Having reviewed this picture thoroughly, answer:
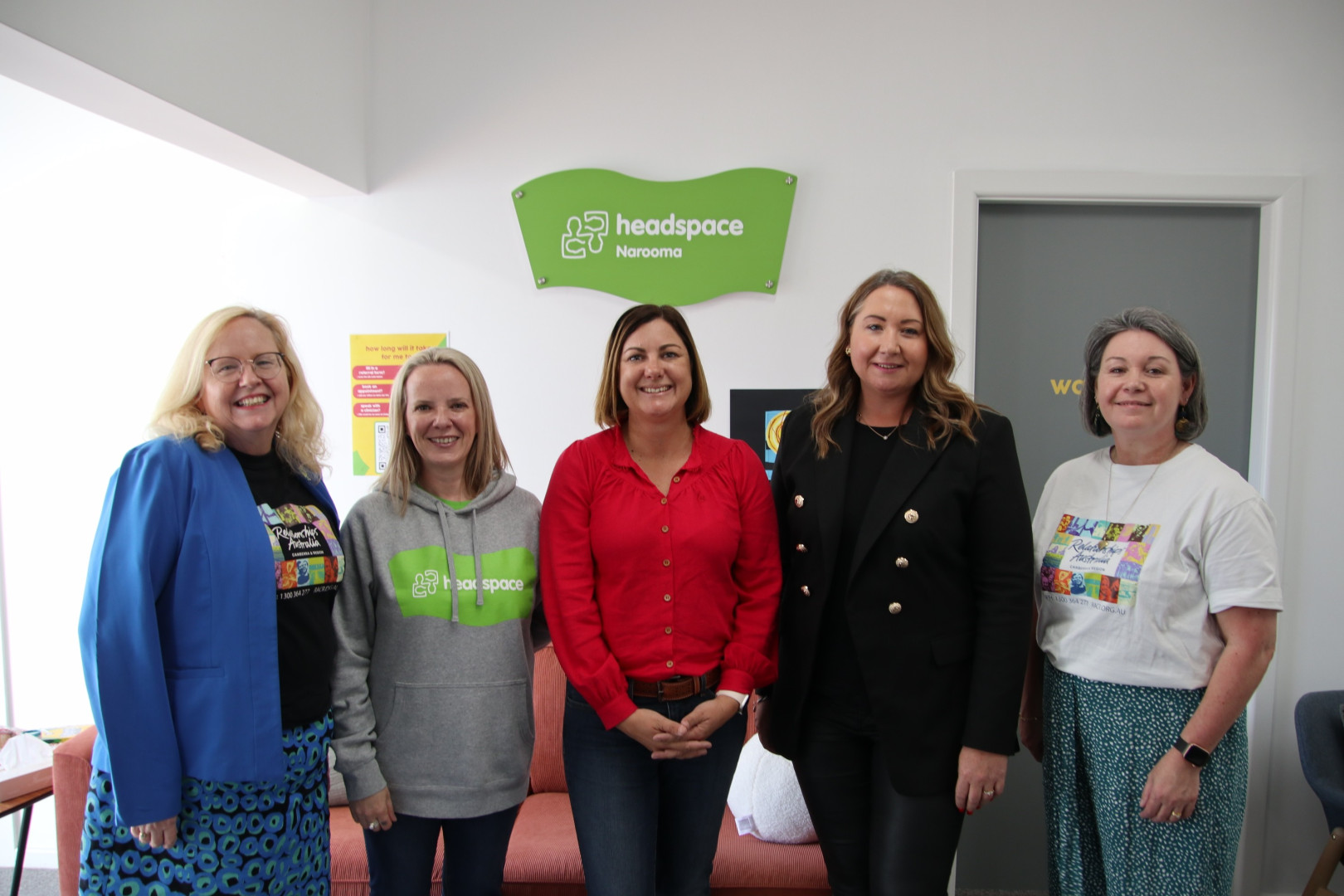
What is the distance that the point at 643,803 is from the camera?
4.77 feet

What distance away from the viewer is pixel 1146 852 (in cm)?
141

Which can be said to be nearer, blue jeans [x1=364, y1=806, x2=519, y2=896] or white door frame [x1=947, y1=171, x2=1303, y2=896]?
blue jeans [x1=364, y1=806, x2=519, y2=896]

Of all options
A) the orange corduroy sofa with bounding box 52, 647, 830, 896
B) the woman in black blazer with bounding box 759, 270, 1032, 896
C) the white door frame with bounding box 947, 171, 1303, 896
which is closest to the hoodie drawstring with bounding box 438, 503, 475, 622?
the woman in black blazer with bounding box 759, 270, 1032, 896

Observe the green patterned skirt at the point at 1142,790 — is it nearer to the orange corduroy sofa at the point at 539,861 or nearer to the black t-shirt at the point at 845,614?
the black t-shirt at the point at 845,614

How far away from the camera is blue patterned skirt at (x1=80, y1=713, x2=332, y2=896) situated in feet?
4.16

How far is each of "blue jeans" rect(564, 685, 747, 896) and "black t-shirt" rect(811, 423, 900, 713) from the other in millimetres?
197

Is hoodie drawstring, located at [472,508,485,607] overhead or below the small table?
overhead

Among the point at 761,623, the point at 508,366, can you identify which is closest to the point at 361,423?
the point at 508,366

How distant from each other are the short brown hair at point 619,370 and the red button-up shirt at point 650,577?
0.35ft

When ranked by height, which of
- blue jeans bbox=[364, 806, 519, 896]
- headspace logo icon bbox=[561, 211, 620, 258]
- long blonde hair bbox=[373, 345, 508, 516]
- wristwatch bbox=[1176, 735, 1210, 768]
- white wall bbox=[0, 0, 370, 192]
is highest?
white wall bbox=[0, 0, 370, 192]

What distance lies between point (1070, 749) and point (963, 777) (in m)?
0.31

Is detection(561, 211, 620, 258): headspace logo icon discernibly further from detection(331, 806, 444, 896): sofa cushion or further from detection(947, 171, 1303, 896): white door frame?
detection(331, 806, 444, 896): sofa cushion

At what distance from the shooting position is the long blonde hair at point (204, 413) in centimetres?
134

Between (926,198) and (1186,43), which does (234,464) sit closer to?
(926,198)
